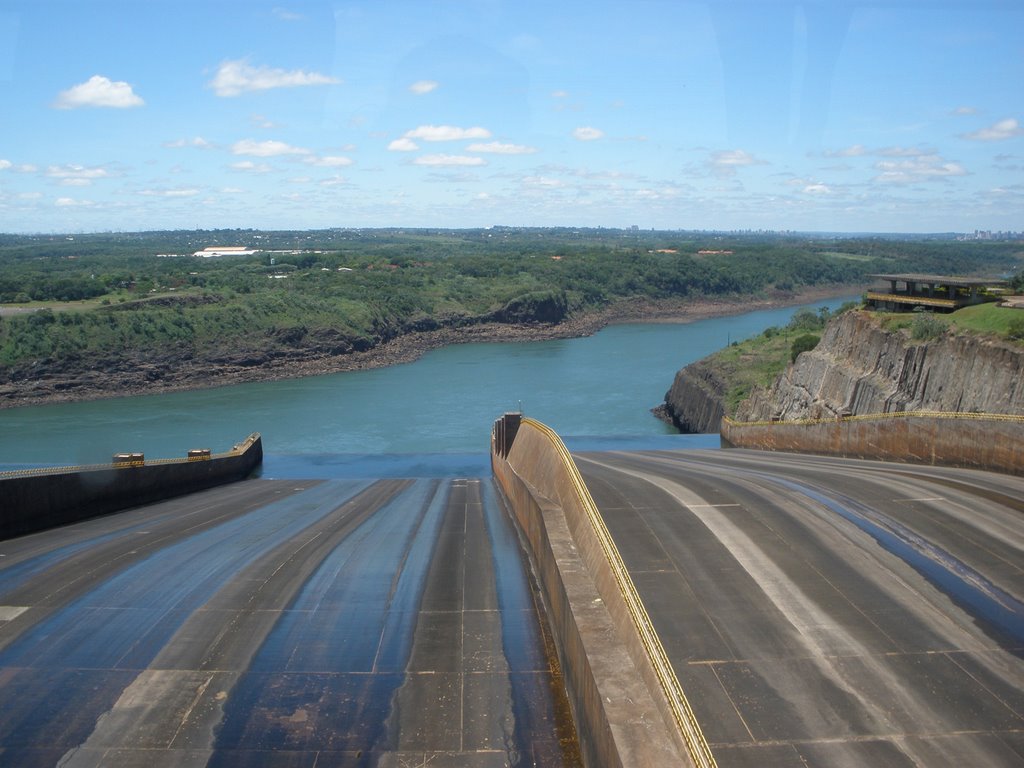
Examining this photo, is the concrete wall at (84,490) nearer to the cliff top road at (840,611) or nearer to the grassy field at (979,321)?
the cliff top road at (840,611)

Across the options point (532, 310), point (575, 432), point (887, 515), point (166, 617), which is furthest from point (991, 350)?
point (532, 310)

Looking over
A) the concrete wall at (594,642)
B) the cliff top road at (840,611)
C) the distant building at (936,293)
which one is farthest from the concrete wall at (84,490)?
the distant building at (936,293)

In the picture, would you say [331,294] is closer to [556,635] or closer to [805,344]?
[805,344]

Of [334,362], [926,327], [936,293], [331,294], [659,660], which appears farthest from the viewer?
[331,294]

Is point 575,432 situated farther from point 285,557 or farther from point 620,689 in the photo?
point 620,689

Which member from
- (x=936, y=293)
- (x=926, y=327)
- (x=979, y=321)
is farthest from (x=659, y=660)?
(x=936, y=293)

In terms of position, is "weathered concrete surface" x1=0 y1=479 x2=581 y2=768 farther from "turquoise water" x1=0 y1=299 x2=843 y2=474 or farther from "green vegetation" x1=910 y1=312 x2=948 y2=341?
"turquoise water" x1=0 y1=299 x2=843 y2=474
